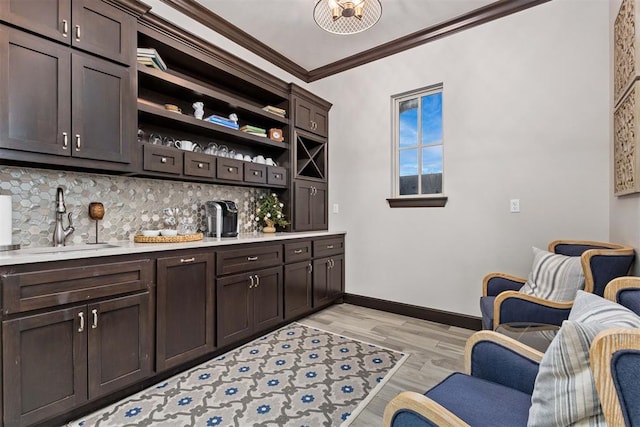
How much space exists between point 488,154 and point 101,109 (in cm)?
312

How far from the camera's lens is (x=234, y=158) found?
294 centimetres

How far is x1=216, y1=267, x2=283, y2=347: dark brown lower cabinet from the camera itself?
236cm

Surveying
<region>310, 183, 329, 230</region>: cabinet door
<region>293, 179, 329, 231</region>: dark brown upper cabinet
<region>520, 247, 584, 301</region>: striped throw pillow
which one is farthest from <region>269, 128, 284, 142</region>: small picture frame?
<region>520, 247, 584, 301</region>: striped throw pillow

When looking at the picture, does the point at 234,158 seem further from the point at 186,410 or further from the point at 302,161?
the point at 186,410

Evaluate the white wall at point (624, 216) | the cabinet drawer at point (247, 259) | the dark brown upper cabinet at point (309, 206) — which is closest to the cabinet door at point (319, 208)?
the dark brown upper cabinet at point (309, 206)

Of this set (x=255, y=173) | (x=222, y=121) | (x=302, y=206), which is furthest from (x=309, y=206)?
(x=222, y=121)

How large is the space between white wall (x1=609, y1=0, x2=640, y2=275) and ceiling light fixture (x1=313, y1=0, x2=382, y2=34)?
1663 mm

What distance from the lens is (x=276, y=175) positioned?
10.8 feet

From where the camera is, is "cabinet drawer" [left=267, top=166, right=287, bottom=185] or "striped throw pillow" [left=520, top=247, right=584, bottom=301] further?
"cabinet drawer" [left=267, top=166, right=287, bottom=185]

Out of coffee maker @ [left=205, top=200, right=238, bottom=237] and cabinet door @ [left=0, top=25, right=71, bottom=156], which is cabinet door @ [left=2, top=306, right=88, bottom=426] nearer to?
cabinet door @ [left=0, top=25, right=71, bottom=156]

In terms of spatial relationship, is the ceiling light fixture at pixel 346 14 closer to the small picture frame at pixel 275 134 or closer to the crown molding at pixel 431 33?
the crown molding at pixel 431 33

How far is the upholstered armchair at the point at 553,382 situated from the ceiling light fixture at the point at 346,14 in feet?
7.53

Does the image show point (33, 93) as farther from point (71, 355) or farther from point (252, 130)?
point (252, 130)

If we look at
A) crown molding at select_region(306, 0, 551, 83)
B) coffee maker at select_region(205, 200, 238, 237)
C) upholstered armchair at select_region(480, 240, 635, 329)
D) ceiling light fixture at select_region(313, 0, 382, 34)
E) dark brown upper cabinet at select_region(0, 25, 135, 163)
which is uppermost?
crown molding at select_region(306, 0, 551, 83)
